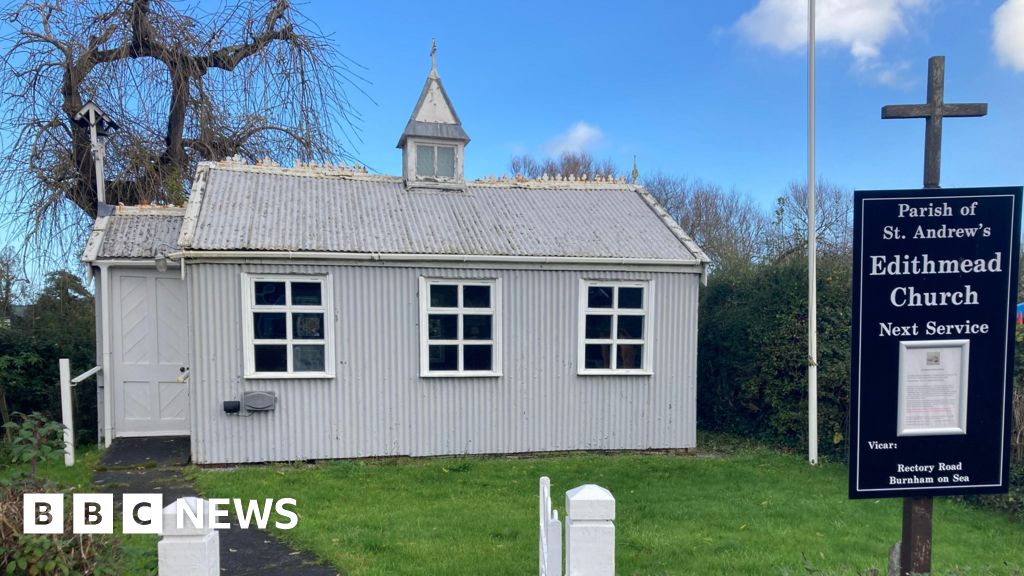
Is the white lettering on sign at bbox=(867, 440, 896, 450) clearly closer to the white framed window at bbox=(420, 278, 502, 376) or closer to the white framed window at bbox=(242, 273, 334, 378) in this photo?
the white framed window at bbox=(420, 278, 502, 376)

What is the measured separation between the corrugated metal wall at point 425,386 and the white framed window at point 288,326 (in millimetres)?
124

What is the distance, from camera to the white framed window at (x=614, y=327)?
9352 mm

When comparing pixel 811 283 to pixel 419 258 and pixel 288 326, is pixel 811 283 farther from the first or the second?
pixel 288 326

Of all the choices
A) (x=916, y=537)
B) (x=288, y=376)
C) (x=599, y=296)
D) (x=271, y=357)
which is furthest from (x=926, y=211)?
(x=271, y=357)

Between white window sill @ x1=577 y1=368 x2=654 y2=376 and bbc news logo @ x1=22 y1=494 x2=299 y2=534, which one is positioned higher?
bbc news logo @ x1=22 y1=494 x2=299 y2=534

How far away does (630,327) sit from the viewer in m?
9.52

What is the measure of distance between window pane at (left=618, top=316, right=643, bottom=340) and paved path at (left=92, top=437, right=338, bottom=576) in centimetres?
577

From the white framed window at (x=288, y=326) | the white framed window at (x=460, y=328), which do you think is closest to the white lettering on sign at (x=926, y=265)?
the white framed window at (x=460, y=328)

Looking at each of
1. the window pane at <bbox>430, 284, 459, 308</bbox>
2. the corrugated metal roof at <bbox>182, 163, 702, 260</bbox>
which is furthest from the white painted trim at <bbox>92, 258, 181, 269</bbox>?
the window pane at <bbox>430, 284, 459, 308</bbox>

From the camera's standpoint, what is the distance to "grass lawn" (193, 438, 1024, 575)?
5037 mm

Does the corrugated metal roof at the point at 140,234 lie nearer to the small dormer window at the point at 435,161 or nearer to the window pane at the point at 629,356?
the small dormer window at the point at 435,161

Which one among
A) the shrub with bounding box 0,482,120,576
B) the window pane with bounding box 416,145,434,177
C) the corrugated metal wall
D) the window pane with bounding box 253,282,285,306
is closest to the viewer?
the shrub with bounding box 0,482,120,576

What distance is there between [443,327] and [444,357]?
0.45 m

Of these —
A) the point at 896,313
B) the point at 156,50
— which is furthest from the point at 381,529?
the point at 156,50
